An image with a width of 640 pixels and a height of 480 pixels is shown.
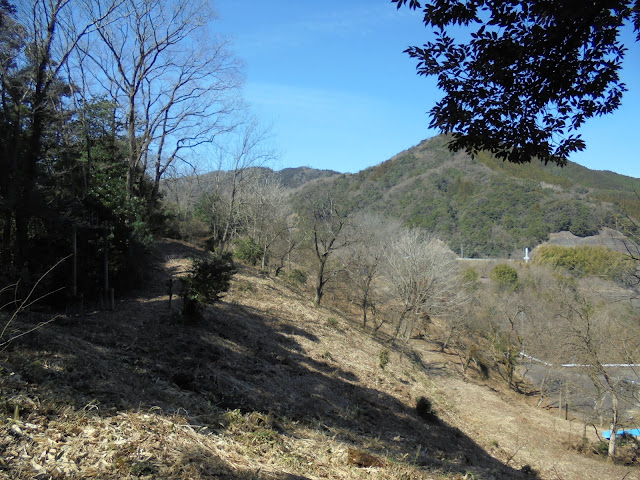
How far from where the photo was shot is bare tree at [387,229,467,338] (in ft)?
75.4

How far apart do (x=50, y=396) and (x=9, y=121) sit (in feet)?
32.3

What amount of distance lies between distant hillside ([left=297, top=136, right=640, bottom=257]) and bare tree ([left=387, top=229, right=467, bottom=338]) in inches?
1162

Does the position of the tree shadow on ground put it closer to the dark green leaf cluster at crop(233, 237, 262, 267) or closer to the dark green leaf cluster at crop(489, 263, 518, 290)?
the dark green leaf cluster at crop(233, 237, 262, 267)

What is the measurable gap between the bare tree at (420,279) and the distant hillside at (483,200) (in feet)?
96.8

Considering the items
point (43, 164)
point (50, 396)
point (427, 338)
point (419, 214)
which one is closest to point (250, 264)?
point (427, 338)

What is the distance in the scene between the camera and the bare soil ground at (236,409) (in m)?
3.34

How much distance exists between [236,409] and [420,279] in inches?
740

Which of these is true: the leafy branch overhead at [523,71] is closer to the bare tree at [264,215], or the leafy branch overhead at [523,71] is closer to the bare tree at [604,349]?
the bare tree at [604,349]

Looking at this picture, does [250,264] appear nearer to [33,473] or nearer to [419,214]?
[33,473]

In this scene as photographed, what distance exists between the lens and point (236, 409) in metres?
5.32

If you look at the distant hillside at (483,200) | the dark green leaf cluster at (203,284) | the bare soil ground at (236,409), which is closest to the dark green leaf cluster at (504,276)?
the distant hillside at (483,200)

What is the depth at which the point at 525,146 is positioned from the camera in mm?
3873

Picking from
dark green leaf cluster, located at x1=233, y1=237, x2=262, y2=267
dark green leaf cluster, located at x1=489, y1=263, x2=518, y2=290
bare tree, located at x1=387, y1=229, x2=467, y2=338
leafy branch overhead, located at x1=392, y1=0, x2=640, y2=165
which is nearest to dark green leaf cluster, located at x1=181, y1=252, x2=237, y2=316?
leafy branch overhead, located at x1=392, y1=0, x2=640, y2=165

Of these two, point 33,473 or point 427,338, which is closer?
point 33,473
